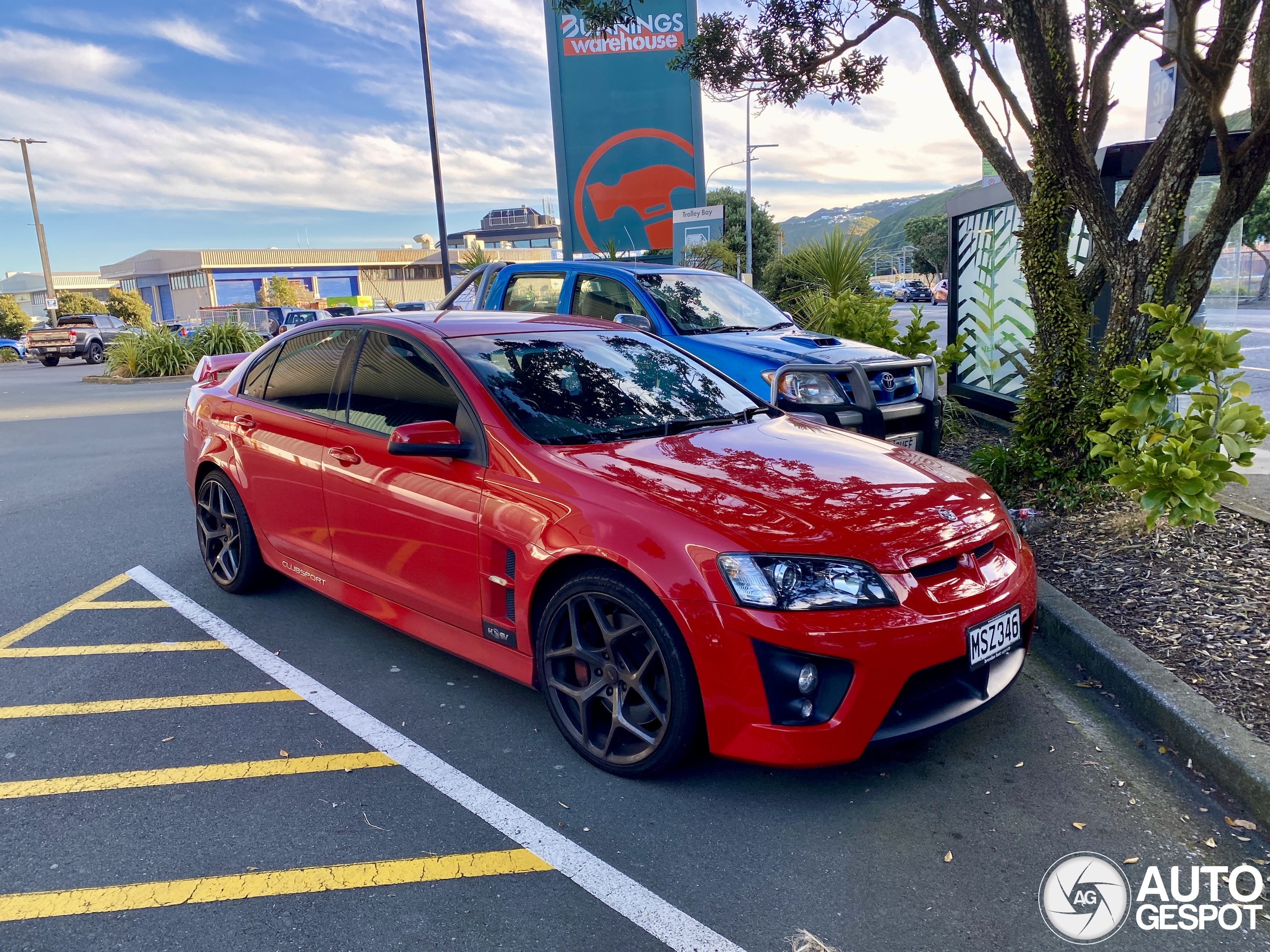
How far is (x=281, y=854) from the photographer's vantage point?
109 inches

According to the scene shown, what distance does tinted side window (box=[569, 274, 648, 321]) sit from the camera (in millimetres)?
7504

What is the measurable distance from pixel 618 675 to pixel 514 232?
358ft

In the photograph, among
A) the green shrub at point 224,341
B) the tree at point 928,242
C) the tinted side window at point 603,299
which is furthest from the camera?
the tree at point 928,242

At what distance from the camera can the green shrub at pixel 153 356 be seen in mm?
22375

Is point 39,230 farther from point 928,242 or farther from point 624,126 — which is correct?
point 928,242

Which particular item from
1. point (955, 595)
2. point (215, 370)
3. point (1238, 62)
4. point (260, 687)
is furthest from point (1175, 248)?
Result: point (215, 370)

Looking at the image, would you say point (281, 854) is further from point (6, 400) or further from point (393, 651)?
point (6, 400)

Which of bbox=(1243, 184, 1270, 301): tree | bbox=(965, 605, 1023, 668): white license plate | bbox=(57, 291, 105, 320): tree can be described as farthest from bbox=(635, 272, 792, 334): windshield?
bbox=(57, 291, 105, 320): tree

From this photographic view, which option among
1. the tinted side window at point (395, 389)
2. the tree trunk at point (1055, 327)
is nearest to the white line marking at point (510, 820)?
the tinted side window at point (395, 389)

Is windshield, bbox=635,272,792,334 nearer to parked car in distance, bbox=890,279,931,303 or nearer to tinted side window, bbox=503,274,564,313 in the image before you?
tinted side window, bbox=503,274,564,313

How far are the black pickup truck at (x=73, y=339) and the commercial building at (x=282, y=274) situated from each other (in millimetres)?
37849

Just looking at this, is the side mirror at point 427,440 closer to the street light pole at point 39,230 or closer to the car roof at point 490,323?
the car roof at point 490,323

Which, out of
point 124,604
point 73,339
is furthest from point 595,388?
point 73,339

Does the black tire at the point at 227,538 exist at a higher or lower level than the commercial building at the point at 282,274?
lower
